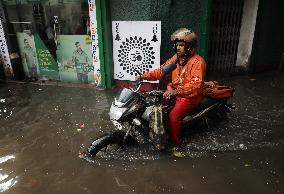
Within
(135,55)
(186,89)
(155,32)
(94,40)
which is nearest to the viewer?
(186,89)

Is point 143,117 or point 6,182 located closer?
point 6,182

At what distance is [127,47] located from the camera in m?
7.41

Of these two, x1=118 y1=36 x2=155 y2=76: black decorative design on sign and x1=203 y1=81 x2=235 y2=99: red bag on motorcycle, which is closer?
x1=203 y1=81 x2=235 y2=99: red bag on motorcycle

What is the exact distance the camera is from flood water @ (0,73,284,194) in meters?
4.00

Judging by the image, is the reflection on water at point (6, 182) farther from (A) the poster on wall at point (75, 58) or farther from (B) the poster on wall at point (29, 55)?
(B) the poster on wall at point (29, 55)

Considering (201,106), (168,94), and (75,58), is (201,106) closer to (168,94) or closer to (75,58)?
(168,94)

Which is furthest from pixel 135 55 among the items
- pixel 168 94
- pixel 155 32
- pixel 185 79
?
pixel 168 94

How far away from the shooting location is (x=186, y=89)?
14.1ft

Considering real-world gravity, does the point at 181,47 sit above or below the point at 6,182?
above

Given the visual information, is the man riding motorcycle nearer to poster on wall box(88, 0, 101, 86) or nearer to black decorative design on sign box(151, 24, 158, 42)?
black decorative design on sign box(151, 24, 158, 42)

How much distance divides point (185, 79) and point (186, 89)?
1.03 ft

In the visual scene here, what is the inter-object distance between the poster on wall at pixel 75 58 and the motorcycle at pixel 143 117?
3.87 m

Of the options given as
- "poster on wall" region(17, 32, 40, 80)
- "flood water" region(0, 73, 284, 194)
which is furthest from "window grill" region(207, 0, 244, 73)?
"poster on wall" region(17, 32, 40, 80)

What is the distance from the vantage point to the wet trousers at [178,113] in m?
4.46
